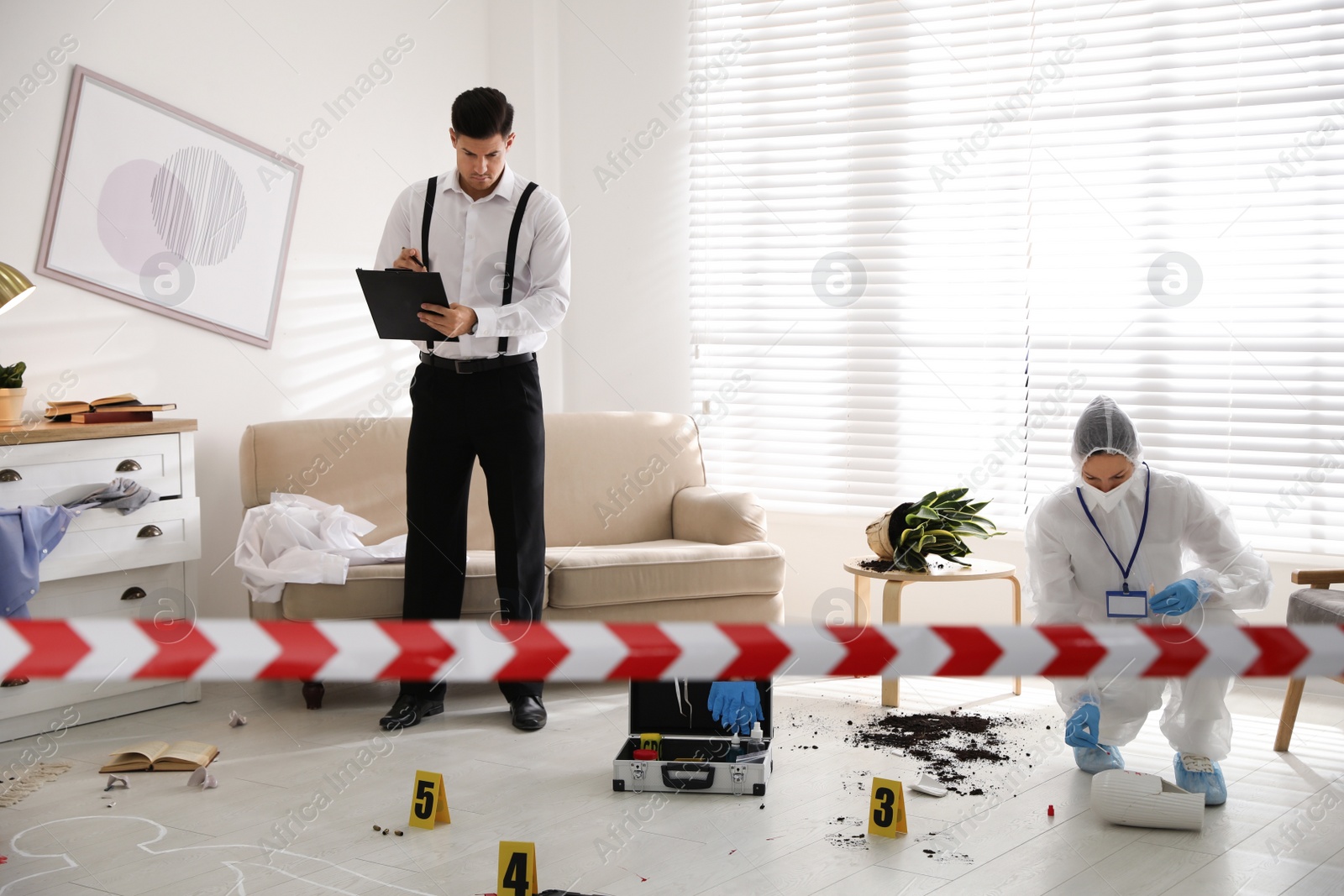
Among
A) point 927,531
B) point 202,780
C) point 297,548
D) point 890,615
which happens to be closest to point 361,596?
point 297,548

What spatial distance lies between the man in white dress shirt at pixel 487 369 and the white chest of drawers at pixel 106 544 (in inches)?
33.4

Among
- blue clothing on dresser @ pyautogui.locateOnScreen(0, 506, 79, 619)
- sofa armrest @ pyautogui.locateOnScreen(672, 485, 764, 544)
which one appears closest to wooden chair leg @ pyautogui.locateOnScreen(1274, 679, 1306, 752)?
sofa armrest @ pyautogui.locateOnScreen(672, 485, 764, 544)

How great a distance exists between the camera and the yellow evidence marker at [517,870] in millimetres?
2010

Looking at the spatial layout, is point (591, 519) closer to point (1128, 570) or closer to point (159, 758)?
point (159, 758)

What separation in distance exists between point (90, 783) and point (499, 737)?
1.02m

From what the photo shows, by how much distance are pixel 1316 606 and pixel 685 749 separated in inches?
65.3

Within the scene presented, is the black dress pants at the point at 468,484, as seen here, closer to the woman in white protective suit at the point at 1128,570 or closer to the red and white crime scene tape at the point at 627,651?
the woman in white protective suit at the point at 1128,570

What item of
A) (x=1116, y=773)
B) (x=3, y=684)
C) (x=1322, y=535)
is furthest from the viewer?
(x=1322, y=535)

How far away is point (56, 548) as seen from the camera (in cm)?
323

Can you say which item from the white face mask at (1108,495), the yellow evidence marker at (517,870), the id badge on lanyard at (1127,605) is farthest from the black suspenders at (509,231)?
the id badge on lanyard at (1127,605)

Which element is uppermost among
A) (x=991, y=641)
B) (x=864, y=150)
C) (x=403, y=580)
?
(x=864, y=150)

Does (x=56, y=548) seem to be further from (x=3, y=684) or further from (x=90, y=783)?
(x=90, y=783)

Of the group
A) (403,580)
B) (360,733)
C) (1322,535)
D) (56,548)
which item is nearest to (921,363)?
(1322,535)

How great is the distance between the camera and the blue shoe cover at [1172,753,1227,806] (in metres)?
2.62
